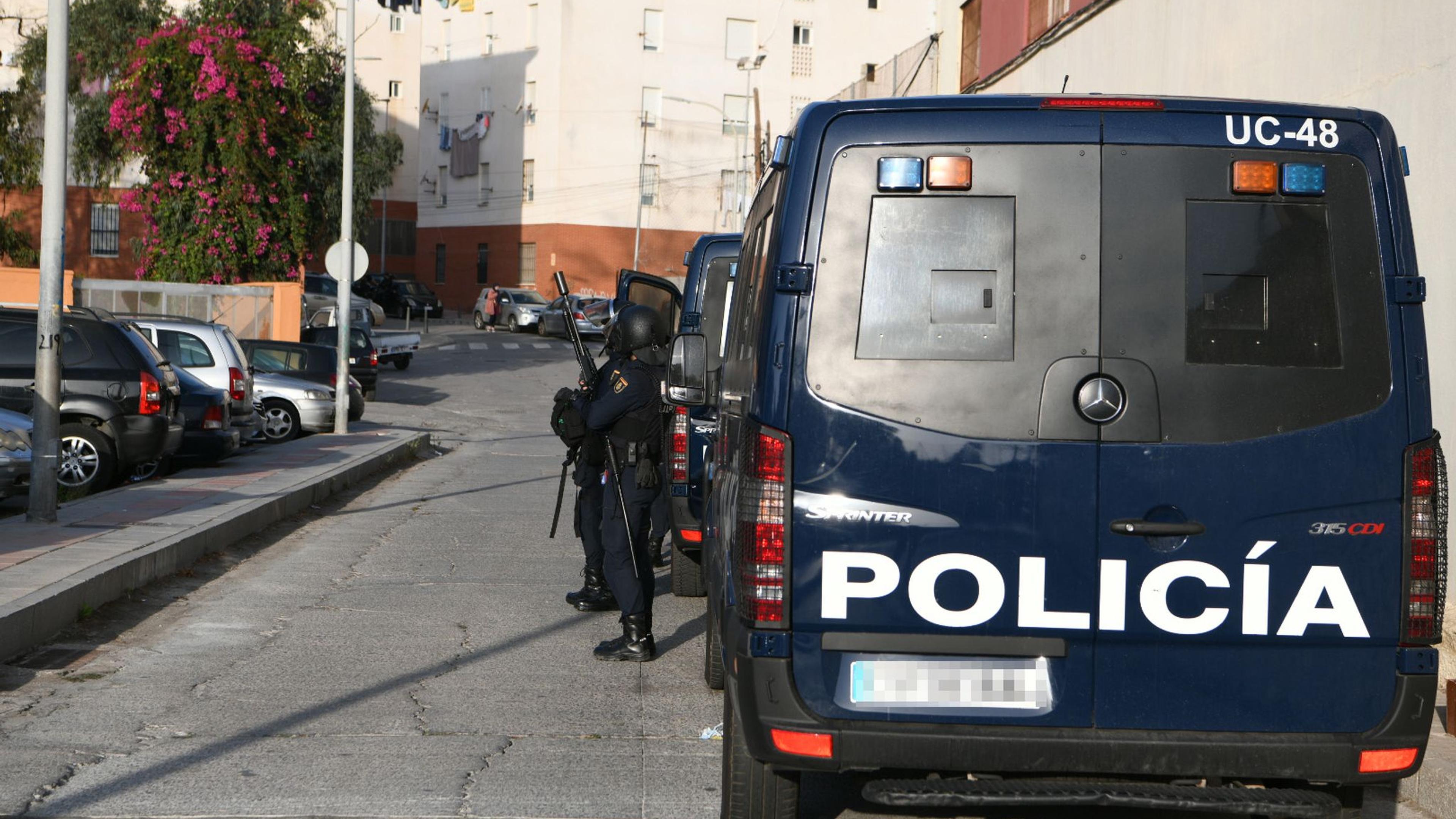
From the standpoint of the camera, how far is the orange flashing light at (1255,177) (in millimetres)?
4027

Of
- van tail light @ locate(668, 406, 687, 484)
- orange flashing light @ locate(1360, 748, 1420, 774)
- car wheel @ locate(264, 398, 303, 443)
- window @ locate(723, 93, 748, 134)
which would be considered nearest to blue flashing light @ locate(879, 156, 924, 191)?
orange flashing light @ locate(1360, 748, 1420, 774)

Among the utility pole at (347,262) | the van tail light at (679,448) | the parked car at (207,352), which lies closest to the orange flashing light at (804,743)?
the van tail light at (679,448)

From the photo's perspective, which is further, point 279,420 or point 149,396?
point 279,420

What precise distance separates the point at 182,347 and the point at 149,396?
4.65 meters

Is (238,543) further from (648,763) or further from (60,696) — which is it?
(648,763)

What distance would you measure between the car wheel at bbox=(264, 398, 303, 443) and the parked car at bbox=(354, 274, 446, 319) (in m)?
35.4

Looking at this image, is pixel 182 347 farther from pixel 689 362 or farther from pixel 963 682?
pixel 963 682

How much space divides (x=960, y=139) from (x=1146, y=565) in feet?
3.87

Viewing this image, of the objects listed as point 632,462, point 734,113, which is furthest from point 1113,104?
point 734,113

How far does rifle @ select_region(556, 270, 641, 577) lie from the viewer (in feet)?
24.7

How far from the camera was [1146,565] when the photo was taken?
13.2ft

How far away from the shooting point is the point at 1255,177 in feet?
13.2

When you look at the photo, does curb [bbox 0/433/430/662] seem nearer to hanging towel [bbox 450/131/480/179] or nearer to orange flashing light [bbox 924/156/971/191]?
orange flashing light [bbox 924/156/971/191]

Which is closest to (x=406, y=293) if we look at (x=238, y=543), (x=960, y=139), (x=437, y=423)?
(x=437, y=423)
